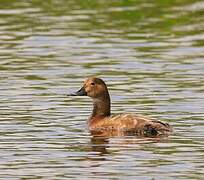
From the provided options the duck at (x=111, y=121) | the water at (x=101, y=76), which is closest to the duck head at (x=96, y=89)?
the duck at (x=111, y=121)

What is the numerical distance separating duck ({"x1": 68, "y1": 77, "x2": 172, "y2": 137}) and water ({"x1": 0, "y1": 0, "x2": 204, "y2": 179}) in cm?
19

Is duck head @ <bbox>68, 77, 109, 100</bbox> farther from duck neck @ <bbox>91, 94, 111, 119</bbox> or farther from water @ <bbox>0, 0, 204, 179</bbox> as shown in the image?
water @ <bbox>0, 0, 204, 179</bbox>

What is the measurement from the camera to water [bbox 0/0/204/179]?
14.2 metres

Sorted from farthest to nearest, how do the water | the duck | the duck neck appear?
the duck neck < the duck < the water

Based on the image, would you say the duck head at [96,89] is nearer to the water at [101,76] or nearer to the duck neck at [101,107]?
the duck neck at [101,107]

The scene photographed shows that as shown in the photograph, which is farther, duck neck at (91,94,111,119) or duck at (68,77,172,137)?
duck neck at (91,94,111,119)

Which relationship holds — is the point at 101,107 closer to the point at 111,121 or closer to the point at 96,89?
the point at 96,89

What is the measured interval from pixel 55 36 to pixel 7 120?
29.0 feet

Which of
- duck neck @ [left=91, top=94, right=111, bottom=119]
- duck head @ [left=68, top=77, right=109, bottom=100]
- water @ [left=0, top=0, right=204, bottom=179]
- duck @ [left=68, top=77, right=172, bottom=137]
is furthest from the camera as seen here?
duck head @ [left=68, top=77, right=109, bottom=100]

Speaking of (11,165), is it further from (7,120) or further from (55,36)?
(55,36)

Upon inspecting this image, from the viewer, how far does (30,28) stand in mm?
26844

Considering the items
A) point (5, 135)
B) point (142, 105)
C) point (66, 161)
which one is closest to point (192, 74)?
point (142, 105)

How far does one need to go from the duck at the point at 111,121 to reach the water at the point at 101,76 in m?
0.19

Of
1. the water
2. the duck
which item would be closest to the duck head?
the duck
